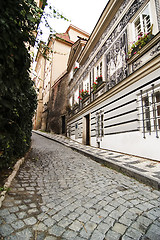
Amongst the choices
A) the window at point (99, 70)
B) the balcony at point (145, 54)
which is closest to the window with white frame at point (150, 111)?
the balcony at point (145, 54)

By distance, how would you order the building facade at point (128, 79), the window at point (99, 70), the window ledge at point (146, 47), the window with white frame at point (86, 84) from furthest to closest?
the window with white frame at point (86, 84)
the window at point (99, 70)
the building facade at point (128, 79)
the window ledge at point (146, 47)

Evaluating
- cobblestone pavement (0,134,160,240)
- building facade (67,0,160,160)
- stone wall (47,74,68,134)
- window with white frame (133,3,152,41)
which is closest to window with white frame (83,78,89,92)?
building facade (67,0,160,160)

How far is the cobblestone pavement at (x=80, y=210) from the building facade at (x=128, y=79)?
8.69 feet

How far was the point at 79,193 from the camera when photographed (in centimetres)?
244

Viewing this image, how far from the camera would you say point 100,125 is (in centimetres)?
847

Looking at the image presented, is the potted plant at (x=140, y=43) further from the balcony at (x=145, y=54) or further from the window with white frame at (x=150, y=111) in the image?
the window with white frame at (x=150, y=111)

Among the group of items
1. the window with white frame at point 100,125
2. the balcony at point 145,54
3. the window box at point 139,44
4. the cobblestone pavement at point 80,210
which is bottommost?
the cobblestone pavement at point 80,210

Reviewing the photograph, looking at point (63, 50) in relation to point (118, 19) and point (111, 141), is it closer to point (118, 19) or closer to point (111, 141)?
point (118, 19)

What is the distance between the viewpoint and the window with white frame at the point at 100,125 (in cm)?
830

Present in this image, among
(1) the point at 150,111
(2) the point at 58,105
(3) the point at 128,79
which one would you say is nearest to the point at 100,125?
(3) the point at 128,79

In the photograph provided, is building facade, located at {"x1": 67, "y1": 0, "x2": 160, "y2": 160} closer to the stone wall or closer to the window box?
the window box

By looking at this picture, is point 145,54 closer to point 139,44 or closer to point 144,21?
point 139,44

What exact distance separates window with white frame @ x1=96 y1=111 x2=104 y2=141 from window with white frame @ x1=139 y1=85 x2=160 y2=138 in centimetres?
327

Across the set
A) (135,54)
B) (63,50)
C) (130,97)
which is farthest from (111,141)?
(63,50)
